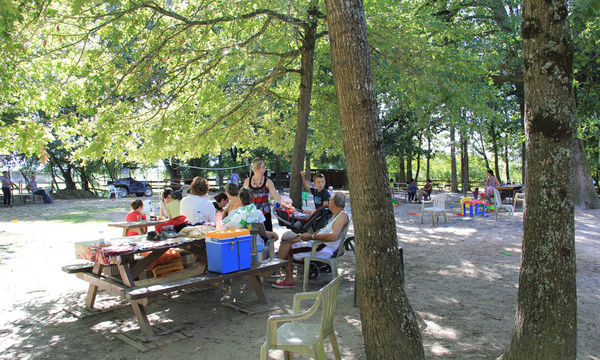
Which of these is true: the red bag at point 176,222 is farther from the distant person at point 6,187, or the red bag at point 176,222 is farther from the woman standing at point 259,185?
the distant person at point 6,187

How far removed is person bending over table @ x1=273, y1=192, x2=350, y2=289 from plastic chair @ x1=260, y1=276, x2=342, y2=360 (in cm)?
233

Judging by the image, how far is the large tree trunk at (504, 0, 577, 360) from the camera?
2.77m

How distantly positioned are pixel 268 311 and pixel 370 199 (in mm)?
2580

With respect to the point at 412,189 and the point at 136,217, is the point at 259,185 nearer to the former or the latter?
the point at 136,217

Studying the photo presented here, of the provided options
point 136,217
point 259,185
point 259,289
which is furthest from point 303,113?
point 259,289

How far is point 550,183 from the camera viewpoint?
2.79 metres

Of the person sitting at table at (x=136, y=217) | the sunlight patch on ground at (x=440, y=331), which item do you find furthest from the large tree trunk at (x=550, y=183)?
the person sitting at table at (x=136, y=217)

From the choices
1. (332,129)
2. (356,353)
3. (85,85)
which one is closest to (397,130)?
(332,129)

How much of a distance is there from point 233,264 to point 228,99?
605 cm

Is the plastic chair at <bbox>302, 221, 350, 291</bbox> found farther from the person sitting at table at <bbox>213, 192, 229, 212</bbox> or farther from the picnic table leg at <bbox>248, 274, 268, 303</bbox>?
the person sitting at table at <bbox>213, 192, 229, 212</bbox>

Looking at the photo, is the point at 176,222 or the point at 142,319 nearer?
the point at 142,319

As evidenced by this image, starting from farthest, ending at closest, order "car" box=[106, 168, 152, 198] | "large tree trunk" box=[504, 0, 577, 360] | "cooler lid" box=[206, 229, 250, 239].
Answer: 1. "car" box=[106, 168, 152, 198]
2. "cooler lid" box=[206, 229, 250, 239]
3. "large tree trunk" box=[504, 0, 577, 360]

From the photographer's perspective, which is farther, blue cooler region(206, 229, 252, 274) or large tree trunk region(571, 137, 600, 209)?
large tree trunk region(571, 137, 600, 209)

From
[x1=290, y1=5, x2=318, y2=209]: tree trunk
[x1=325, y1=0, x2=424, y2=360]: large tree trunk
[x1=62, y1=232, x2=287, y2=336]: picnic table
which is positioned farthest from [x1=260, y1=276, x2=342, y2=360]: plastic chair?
[x1=290, y1=5, x2=318, y2=209]: tree trunk
